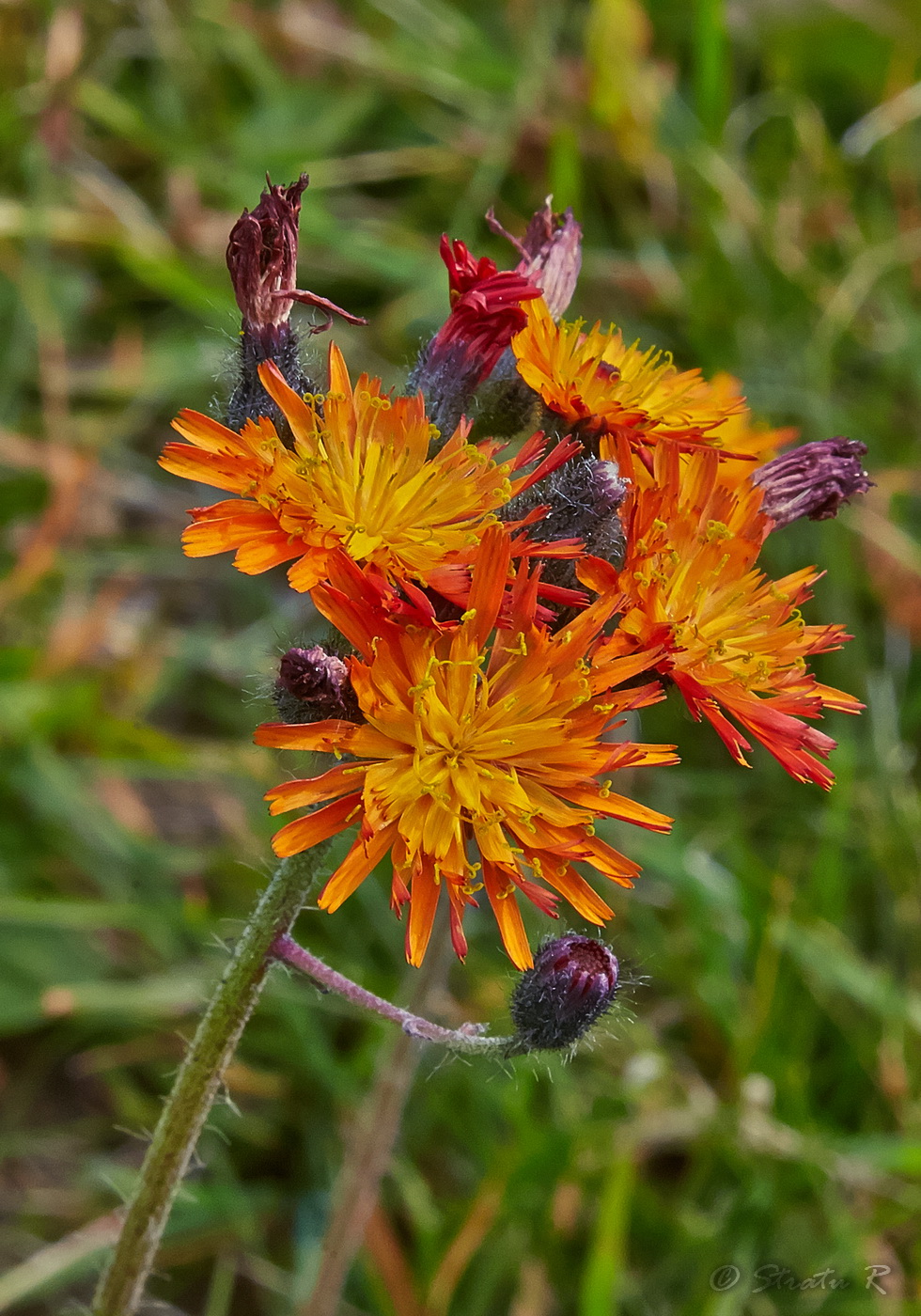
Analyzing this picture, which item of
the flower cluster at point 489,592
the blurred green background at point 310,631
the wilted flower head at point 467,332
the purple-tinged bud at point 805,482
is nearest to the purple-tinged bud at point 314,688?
the flower cluster at point 489,592

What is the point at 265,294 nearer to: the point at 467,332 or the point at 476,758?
the point at 467,332

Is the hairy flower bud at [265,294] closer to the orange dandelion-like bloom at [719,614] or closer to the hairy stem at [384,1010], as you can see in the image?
the orange dandelion-like bloom at [719,614]

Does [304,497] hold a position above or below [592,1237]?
above

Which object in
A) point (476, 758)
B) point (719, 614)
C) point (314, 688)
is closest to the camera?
point (314, 688)

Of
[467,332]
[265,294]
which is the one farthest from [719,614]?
[265,294]

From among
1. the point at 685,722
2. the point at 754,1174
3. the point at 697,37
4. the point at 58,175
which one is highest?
the point at 697,37

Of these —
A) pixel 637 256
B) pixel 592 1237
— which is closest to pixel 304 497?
pixel 592 1237

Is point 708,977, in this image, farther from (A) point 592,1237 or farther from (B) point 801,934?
(A) point 592,1237
